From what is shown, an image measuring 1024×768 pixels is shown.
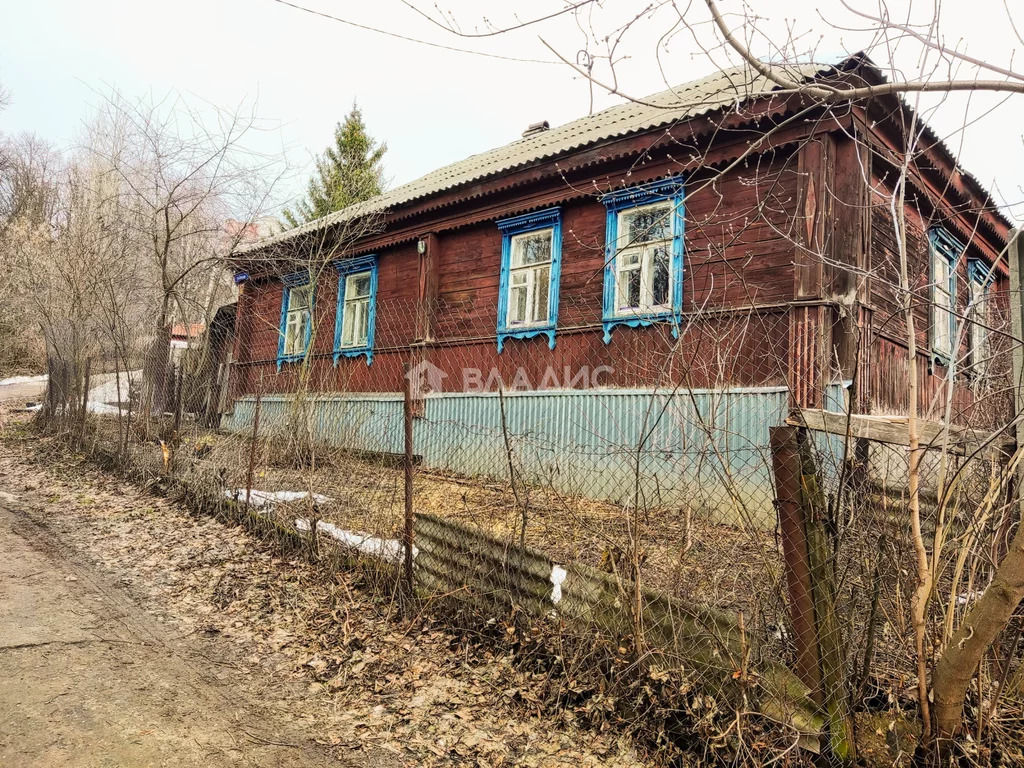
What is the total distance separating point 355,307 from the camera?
11664mm

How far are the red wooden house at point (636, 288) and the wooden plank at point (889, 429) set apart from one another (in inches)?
55.0

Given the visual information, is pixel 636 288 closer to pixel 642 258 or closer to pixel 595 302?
pixel 642 258

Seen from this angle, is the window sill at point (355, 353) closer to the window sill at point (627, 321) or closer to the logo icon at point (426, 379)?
the logo icon at point (426, 379)

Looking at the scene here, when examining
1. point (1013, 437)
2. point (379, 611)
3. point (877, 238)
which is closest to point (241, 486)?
point (379, 611)

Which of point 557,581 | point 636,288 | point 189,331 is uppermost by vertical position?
point 636,288

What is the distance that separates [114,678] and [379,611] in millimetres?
1531

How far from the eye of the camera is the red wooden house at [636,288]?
6.09 meters

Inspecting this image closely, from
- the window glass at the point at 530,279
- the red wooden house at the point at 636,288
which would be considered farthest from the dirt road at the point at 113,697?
the window glass at the point at 530,279

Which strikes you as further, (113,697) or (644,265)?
(644,265)

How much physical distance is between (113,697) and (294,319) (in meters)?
10.7

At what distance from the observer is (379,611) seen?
4.21 metres

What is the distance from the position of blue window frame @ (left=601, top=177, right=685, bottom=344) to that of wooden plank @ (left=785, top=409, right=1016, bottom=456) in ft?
15.1

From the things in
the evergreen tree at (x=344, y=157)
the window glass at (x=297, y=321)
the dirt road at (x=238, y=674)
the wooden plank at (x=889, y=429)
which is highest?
the evergreen tree at (x=344, y=157)

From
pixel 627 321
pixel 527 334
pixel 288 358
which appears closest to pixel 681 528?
pixel 627 321
